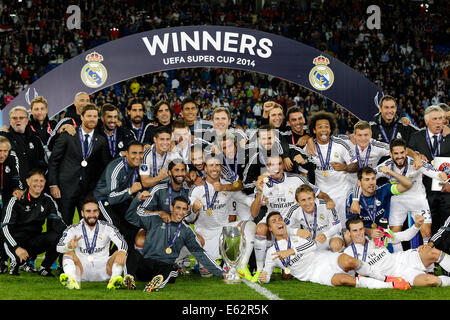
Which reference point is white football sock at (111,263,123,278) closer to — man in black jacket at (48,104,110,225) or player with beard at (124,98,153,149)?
man in black jacket at (48,104,110,225)

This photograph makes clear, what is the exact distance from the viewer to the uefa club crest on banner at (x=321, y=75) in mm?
9641

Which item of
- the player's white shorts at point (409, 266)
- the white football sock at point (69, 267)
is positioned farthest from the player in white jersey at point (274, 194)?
the white football sock at point (69, 267)

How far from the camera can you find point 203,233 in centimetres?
711

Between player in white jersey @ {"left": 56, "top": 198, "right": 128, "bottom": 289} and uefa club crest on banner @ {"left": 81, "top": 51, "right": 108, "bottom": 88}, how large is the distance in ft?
11.9

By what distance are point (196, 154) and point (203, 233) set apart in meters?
0.90

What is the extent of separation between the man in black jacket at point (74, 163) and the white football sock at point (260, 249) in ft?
6.52

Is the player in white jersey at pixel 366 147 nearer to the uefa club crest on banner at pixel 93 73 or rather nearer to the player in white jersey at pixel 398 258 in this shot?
the player in white jersey at pixel 398 258

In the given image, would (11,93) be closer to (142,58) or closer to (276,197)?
(142,58)

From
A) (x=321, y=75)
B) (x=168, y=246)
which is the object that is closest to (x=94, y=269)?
(x=168, y=246)

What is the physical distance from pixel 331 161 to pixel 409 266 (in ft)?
5.51

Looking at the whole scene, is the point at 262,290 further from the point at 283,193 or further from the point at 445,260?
the point at 445,260

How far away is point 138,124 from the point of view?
7.65 meters

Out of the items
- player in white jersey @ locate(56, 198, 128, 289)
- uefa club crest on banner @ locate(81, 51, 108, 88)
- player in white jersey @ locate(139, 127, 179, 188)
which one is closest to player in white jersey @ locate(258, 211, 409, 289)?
player in white jersey @ locate(139, 127, 179, 188)

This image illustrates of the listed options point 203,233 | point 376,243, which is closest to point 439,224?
point 376,243
